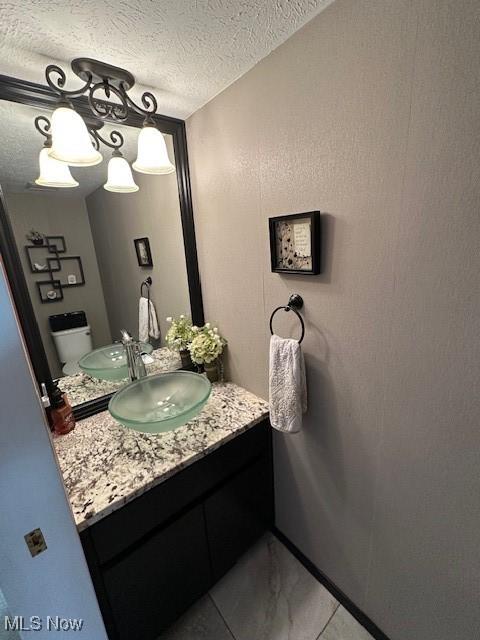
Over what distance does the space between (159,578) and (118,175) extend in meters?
1.69

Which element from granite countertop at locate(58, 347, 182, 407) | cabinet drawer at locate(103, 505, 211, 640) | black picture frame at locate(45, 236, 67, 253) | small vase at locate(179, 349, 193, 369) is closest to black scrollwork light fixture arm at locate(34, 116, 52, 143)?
black picture frame at locate(45, 236, 67, 253)

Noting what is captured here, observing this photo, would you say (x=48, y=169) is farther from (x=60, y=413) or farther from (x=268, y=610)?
(x=268, y=610)

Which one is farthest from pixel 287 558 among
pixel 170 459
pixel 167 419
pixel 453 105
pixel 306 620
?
pixel 453 105

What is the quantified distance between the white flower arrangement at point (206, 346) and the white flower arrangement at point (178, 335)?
0.05m

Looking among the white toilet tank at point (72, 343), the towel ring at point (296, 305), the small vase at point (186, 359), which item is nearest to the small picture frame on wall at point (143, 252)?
the white toilet tank at point (72, 343)

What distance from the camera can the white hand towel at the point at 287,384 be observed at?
1082 millimetres

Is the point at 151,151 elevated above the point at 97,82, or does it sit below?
below

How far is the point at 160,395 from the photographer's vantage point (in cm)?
145

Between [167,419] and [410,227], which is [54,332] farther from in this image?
[410,227]

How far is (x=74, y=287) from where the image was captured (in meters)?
1.25

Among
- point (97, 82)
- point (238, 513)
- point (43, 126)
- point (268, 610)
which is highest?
point (97, 82)

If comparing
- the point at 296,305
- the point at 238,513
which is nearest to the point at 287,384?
the point at 296,305

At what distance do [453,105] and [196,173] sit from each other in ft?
3.57

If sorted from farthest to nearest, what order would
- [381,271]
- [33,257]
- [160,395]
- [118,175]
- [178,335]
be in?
[178,335] → [160,395] → [118,175] → [33,257] → [381,271]
